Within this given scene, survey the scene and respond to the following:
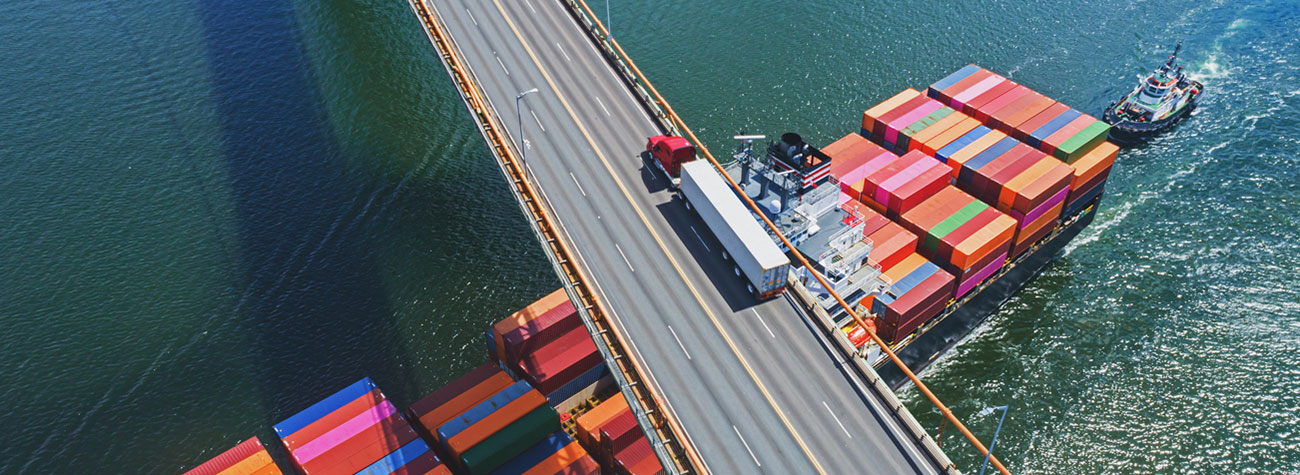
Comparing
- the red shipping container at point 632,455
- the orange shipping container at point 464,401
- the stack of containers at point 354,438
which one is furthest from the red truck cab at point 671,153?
the stack of containers at point 354,438

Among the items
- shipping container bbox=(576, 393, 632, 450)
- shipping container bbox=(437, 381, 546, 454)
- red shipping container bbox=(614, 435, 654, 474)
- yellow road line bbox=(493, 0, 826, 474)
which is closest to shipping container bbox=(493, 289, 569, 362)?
shipping container bbox=(437, 381, 546, 454)

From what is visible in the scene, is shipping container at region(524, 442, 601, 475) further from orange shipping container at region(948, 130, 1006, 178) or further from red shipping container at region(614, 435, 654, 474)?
orange shipping container at region(948, 130, 1006, 178)

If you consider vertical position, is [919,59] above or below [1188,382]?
above

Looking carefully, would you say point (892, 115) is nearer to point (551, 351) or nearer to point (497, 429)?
point (551, 351)

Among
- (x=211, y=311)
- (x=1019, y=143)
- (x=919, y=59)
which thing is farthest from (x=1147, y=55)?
(x=211, y=311)

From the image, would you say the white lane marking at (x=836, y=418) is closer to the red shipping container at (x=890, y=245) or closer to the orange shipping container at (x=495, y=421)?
the orange shipping container at (x=495, y=421)

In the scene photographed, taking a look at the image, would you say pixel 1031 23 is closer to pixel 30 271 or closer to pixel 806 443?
pixel 806 443

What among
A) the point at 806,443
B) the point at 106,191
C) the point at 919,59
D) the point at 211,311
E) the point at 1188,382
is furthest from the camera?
the point at 919,59
